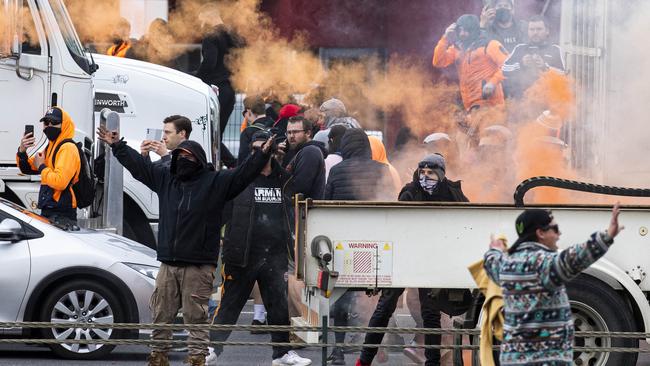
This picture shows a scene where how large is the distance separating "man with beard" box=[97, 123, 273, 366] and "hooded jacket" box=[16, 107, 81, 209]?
270 centimetres

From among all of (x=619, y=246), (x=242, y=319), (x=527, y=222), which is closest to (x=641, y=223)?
(x=619, y=246)

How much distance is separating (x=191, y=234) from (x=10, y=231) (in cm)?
214

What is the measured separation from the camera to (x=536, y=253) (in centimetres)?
674

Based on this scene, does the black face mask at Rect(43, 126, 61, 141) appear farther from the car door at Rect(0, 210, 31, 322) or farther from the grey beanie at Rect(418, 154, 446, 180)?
the grey beanie at Rect(418, 154, 446, 180)

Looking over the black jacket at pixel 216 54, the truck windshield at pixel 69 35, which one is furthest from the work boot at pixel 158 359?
the black jacket at pixel 216 54

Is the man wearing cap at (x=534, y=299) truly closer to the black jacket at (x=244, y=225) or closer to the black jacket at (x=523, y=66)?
the black jacket at (x=244, y=225)

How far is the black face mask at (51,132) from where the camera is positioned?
12.1 meters

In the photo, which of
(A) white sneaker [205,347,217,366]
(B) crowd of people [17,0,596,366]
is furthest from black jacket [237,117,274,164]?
(A) white sneaker [205,347,217,366]

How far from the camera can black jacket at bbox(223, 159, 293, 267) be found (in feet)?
35.2

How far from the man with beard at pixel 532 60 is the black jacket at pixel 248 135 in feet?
8.72

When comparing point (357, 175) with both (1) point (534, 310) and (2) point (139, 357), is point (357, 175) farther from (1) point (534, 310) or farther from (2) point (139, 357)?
(1) point (534, 310)

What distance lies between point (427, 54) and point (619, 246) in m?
14.1

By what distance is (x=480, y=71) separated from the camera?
15.0m

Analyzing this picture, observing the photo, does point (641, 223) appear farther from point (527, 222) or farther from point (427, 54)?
point (427, 54)
